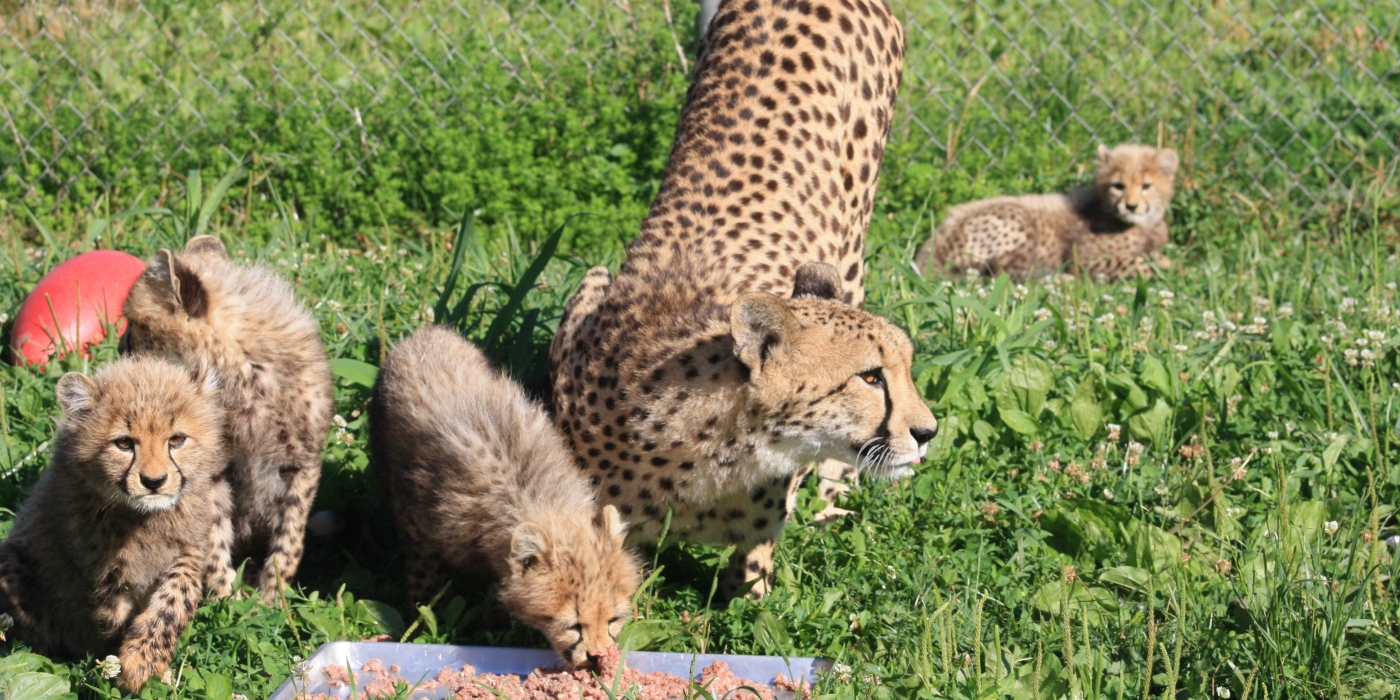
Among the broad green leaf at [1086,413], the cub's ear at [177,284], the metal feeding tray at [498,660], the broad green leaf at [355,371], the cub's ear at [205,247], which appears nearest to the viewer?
the metal feeding tray at [498,660]

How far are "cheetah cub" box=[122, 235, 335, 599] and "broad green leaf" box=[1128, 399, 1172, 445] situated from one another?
2.29 m

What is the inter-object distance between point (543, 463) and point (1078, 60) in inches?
182

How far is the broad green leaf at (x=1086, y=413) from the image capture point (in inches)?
168

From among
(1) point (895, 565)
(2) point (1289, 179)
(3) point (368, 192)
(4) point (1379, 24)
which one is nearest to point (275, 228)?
(3) point (368, 192)

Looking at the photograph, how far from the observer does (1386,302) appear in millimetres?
5164

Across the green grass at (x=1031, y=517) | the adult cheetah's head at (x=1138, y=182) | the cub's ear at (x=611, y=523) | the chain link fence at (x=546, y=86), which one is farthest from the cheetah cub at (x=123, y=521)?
the adult cheetah's head at (x=1138, y=182)

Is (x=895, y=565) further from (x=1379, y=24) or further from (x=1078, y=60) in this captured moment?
(x=1379, y=24)

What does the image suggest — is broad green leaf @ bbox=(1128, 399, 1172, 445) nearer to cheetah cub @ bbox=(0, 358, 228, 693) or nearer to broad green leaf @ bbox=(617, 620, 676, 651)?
broad green leaf @ bbox=(617, 620, 676, 651)

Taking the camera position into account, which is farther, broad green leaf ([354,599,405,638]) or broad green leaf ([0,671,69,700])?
broad green leaf ([354,599,405,638])

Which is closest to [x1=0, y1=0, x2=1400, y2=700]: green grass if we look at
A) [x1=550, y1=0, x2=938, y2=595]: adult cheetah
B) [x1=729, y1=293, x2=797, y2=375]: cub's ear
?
[x1=550, y1=0, x2=938, y2=595]: adult cheetah

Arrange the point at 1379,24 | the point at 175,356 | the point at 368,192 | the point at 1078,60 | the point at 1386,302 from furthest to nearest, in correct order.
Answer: the point at 1379,24 → the point at 1078,60 → the point at 368,192 → the point at 1386,302 → the point at 175,356

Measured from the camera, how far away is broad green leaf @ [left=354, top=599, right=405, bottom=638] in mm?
3477

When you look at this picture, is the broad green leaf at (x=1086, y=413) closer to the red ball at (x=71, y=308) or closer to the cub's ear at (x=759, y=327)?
the cub's ear at (x=759, y=327)

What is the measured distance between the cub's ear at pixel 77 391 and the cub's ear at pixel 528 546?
990 millimetres
